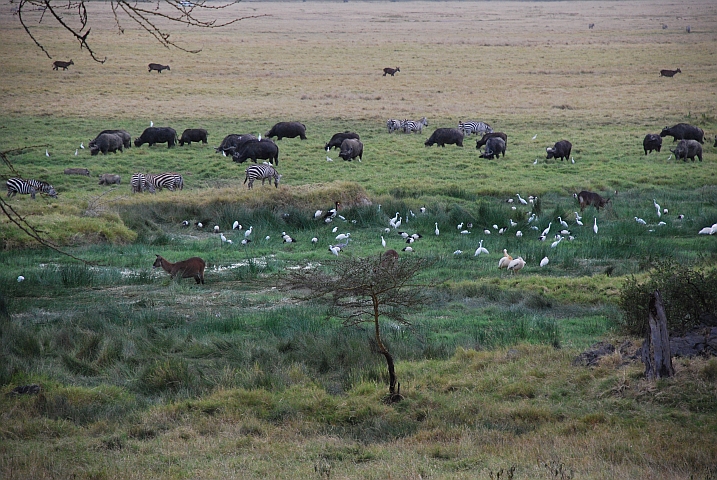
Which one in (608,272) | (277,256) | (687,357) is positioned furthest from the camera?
(277,256)

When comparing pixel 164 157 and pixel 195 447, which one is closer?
pixel 195 447

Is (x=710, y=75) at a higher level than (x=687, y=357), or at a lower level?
higher

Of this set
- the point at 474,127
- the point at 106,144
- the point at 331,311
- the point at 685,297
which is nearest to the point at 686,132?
the point at 474,127

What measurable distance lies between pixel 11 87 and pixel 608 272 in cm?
4185

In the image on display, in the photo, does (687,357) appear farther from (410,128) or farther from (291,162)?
(410,128)

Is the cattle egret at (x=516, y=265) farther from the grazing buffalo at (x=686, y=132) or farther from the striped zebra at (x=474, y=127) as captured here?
the striped zebra at (x=474, y=127)

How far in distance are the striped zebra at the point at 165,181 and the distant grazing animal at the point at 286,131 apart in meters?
9.37

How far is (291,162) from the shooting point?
26562 mm

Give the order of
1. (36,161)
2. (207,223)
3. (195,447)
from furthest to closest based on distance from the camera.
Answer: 1. (36,161)
2. (207,223)
3. (195,447)

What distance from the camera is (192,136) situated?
2994 cm

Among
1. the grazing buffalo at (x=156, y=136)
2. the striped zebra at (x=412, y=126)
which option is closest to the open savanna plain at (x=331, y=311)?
the grazing buffalo at (x=156, y=136)

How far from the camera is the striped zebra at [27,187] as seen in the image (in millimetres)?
20703

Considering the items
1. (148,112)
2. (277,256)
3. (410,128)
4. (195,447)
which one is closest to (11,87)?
(148,112)

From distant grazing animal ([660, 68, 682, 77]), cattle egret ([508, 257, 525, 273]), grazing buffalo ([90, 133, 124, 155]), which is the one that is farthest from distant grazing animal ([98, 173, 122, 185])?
distant grazing animal ([660, 68, 682, 77])
